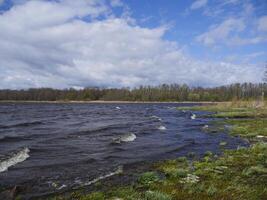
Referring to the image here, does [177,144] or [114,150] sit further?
[177,144]

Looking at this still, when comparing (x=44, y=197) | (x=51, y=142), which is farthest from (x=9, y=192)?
(x=51, y=142)

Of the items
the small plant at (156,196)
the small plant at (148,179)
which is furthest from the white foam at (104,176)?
the small plant at (156,196)

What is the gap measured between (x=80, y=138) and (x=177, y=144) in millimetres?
9595

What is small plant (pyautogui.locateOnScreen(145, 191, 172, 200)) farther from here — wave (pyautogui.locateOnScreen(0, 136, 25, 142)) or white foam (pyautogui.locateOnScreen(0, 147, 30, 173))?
wave (pyautogui.locateOnScreen(0, 136, 25, 142))

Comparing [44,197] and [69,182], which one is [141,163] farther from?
[44,197]

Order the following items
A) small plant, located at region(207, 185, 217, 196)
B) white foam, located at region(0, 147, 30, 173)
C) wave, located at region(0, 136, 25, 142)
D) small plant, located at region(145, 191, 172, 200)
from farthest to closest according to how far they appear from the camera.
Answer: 1. wave, located at region(0, 136, 25, 142)
2. white foam, located at region(0, 147, 30, 173)
3. small plant, located at region(207, 185, 217, 196)
4. small plant, located at region(145, 191, 172, 200)

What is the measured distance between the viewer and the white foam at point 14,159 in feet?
57.6

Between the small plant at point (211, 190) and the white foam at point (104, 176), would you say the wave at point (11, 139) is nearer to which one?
the white foam at point (104, 176)

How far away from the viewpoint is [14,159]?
1948cm

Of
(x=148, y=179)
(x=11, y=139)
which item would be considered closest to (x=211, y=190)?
(x=148, y=179)

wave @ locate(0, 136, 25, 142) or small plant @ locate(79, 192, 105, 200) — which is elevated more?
small plant @ locate(79, 192, 105, 200)

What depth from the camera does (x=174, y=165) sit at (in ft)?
55.3

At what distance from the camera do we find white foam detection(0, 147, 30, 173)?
17.6 metres

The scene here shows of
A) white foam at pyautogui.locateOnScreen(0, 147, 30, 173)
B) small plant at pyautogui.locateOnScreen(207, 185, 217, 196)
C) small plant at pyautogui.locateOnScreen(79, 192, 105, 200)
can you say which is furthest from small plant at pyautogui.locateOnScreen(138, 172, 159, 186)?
white foam at pyautogui.locateOnScreen(0, 147, 30, 173)
